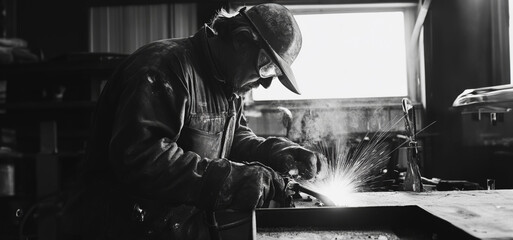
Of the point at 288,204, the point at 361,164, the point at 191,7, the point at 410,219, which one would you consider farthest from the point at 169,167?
the point at 191,7

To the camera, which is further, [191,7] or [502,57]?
[191,7]

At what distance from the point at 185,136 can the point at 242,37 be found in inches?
18.5

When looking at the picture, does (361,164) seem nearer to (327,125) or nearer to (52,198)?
(327,125)

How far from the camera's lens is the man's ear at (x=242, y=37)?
195cm

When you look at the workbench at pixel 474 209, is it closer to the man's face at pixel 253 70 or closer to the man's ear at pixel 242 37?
the man's face at pixel 253 70

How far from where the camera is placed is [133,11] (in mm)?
4605

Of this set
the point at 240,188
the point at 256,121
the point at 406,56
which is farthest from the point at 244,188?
the point at 406,56

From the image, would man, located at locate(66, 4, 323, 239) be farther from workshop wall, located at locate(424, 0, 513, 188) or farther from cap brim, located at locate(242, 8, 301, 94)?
workshop wall, located at locate(424, 0, 513, 188)

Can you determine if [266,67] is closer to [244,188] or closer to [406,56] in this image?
[244,188]

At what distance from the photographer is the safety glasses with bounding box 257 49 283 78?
1.98 metres

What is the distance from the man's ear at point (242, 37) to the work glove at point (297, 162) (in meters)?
0.56

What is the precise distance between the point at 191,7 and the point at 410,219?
3.45 meters

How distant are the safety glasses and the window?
7.88 feet

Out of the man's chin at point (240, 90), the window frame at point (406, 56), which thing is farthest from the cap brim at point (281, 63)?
the window frame at point (406, 56)
